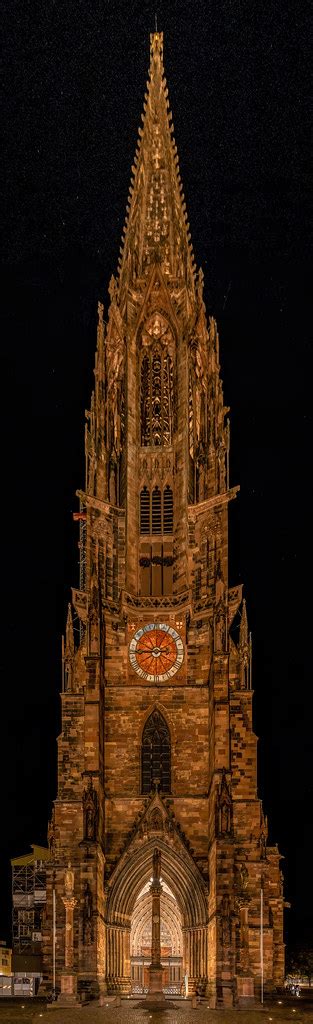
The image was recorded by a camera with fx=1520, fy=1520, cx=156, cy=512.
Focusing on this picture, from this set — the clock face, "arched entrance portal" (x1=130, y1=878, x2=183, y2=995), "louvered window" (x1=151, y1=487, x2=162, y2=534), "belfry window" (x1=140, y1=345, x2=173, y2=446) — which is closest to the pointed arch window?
the clock face

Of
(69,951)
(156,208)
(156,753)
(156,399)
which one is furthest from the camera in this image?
(156,208)

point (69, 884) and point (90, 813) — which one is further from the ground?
point (90, 813)

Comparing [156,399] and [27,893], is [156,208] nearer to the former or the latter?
[156,399]

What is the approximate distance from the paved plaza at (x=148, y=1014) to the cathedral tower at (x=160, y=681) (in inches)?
93.1

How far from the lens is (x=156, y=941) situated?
5753 cm

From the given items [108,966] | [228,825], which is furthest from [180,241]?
[108,966]

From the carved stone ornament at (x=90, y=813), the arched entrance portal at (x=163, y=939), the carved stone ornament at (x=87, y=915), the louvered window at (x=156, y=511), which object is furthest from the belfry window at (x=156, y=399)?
the carved stone ornament at (x=87, y=915)

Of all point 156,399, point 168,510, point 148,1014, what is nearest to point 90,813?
point 148,1014

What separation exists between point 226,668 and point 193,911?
9.93 metres

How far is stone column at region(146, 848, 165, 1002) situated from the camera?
54.2 metres

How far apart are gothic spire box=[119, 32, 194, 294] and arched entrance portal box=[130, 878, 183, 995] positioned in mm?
28421

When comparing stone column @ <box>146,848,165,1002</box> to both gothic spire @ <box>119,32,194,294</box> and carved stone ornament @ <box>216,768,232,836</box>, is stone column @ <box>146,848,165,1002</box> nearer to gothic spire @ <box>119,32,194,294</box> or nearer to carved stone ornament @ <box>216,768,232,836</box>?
carved stone ornament @ <box>216,768,232,836</box>

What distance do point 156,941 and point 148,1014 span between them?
26.4 ft

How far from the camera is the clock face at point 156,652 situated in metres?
65.8
